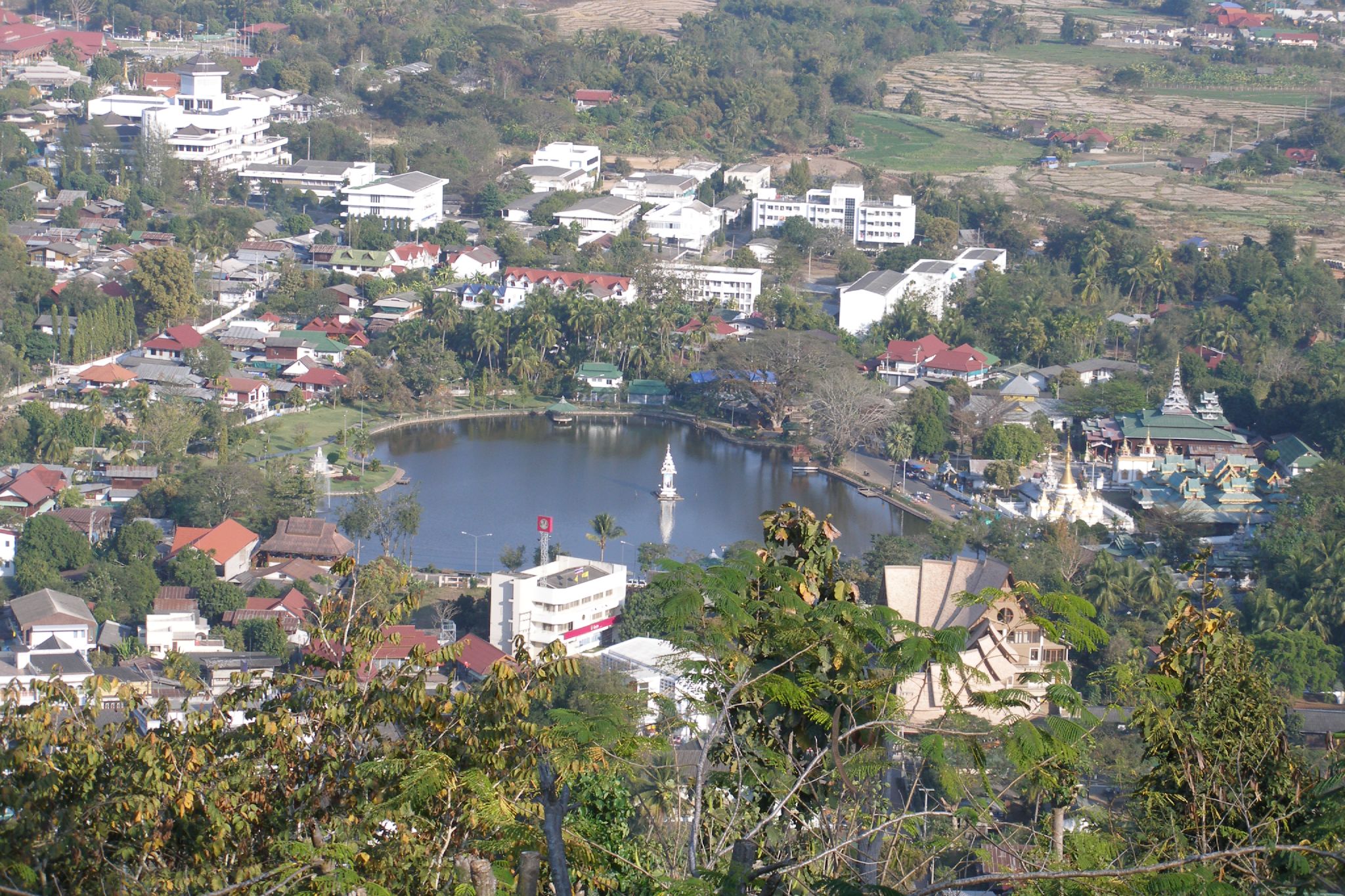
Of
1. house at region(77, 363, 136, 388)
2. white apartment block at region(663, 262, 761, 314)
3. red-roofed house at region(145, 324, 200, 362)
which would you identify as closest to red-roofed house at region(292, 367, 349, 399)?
red-roofed house at region(145, 324, 200, 362)

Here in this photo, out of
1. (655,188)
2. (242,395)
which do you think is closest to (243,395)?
(242,395)

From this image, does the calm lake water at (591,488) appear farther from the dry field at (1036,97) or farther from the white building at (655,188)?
the dry field at (1036,97)

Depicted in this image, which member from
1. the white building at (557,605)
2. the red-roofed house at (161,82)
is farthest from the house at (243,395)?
the red-roofed house at (161,82)

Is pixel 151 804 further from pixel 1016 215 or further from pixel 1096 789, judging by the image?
pixel 1016 215

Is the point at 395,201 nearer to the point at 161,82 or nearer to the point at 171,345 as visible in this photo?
→ the point at 171,345

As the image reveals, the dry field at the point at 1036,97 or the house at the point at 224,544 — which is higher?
the dry field at the point at 1036,97

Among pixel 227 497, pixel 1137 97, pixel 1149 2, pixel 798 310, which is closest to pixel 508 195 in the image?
pixel 798 310
